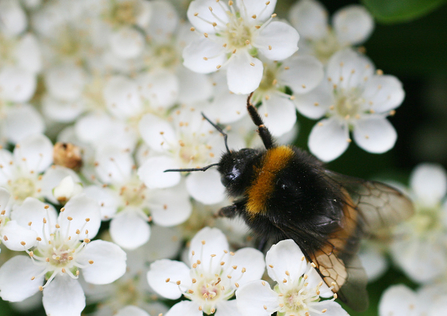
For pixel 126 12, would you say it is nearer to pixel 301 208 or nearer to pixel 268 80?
pixel 268 80

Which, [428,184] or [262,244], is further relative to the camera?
[428,184]

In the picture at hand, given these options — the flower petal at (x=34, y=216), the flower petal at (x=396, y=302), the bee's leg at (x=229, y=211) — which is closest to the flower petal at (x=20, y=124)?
the flower petal at (x=34, y=216)

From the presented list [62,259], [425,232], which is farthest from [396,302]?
[62,259]

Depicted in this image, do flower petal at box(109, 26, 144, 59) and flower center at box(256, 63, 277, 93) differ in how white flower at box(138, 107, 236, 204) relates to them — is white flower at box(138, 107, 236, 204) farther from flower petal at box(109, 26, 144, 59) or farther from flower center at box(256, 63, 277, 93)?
flower petal at box(109, 26, 144, 59)

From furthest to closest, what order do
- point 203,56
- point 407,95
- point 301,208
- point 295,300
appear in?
point 407,95, point 203,56, point 295,300, point 301,208

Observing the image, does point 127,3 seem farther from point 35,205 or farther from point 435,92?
point 435,92

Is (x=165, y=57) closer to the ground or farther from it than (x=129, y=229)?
farther from it

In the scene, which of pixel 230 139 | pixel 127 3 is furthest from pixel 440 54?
pixel 127 3
